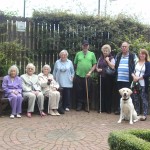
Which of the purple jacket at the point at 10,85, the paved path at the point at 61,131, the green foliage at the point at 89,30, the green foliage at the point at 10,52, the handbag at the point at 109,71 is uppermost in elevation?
the green foliage at the point at 89,30

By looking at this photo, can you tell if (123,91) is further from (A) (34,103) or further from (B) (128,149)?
(B) (128,149)

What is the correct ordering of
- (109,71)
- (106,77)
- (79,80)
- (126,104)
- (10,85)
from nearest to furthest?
(126,104)
(10,85)
(109,71)
(106,77)
(79,80)

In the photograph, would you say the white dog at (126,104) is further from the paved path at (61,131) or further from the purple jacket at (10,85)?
the purple jacket at (10,85)

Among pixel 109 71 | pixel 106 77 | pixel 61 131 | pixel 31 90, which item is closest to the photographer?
pixel 61 131

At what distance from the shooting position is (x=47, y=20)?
11461mm

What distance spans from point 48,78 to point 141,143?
512 centimetres

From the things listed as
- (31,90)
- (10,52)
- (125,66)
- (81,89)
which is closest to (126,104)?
(125,66)

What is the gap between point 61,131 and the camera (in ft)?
23.9

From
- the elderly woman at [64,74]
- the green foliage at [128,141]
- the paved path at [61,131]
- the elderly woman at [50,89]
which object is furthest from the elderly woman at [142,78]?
the green foliage at [128,141]

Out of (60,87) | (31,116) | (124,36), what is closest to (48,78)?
(60,87)

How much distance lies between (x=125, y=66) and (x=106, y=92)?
40.6 inches

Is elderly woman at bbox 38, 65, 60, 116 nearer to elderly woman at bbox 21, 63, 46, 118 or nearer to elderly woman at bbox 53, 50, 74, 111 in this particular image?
elderly woman at bbox 21, 63, 46, 118

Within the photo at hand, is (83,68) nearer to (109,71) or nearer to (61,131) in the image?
(109,71)

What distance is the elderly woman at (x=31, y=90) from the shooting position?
8.89 meters
